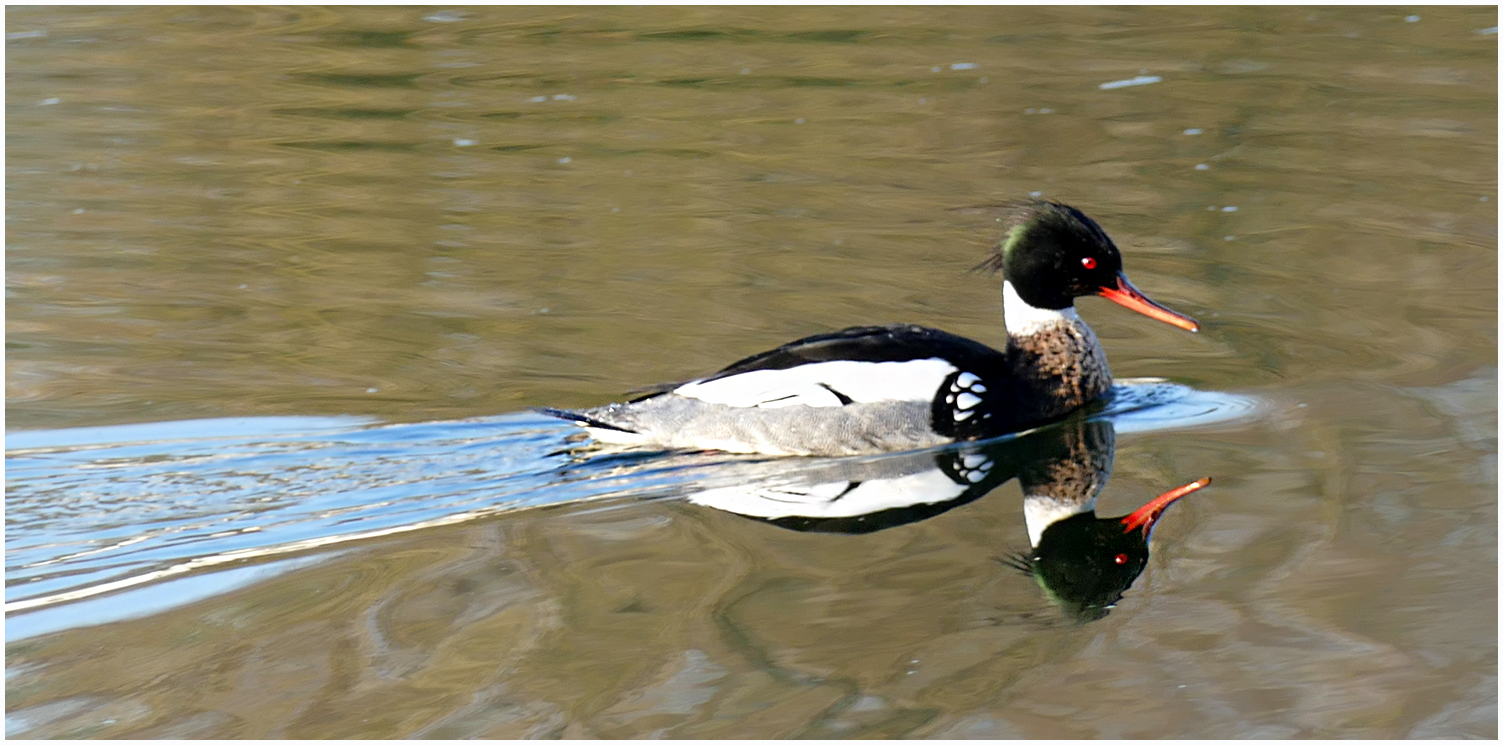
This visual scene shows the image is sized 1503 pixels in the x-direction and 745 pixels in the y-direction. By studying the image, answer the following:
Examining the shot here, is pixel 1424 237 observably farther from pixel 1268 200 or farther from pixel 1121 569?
pixel 1121 569

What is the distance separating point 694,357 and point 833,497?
1.58 meters

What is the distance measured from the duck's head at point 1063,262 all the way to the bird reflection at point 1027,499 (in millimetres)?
567

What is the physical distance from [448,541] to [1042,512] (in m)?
2.11

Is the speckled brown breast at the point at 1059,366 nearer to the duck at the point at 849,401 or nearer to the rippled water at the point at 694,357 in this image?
the duck at the point at 849,401

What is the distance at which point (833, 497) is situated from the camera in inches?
236

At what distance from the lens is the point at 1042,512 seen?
5.86 m

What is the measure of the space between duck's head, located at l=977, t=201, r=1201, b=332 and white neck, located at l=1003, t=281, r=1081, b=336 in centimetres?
2

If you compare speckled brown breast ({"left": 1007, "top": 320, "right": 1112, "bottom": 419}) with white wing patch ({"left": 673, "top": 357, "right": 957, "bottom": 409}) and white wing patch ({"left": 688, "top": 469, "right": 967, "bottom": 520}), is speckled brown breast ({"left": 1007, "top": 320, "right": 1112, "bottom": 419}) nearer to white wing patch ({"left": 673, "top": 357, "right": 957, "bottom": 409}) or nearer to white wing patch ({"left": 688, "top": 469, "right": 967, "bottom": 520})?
white wing patch ({"left": 673, "top": 357, "right": 957, "bottom": 409})

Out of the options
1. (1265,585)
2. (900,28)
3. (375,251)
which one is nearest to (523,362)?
(375,251)

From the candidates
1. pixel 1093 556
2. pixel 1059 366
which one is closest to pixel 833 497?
pixel 1093 556

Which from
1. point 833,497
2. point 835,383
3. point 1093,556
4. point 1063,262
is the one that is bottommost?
point 1093,556

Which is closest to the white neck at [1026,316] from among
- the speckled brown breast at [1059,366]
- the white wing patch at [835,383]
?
the speckled brown breast at [1059,366]

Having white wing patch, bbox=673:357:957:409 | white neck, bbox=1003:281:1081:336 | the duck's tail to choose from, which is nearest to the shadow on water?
the duck's tail

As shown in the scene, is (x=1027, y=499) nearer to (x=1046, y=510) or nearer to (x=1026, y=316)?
(x=1046, y=510)
